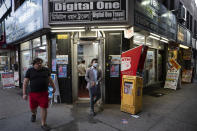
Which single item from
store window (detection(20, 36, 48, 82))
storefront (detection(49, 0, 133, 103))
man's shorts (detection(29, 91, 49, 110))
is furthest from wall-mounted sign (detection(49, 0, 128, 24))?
man's shorts (detection(29, 91, 49, 110))

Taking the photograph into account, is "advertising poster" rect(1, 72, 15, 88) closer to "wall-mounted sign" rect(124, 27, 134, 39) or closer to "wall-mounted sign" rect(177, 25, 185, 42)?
"wall-mounted sign" rect(124, 27, 134, 39)

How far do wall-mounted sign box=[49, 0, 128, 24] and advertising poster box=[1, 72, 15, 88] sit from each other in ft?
22.6

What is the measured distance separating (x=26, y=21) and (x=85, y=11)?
352cm

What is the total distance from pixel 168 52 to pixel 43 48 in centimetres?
876

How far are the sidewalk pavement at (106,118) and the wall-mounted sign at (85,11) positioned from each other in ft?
10.8

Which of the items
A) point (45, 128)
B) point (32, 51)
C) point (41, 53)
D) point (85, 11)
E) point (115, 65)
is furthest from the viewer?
point (32, 51)

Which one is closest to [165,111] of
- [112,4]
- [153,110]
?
[153,110]

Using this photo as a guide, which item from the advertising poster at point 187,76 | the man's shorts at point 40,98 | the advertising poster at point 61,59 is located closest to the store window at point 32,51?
the advertising poster at point 61,59

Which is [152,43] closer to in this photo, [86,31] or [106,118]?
[86,31]

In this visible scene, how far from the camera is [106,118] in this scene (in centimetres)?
415

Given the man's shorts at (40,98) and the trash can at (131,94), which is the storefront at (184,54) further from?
the man's shorts at (40,98)

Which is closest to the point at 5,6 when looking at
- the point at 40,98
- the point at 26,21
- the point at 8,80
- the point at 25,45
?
the point at 25,45

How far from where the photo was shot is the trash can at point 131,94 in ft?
14.3

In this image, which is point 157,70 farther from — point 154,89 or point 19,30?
point 19,30
